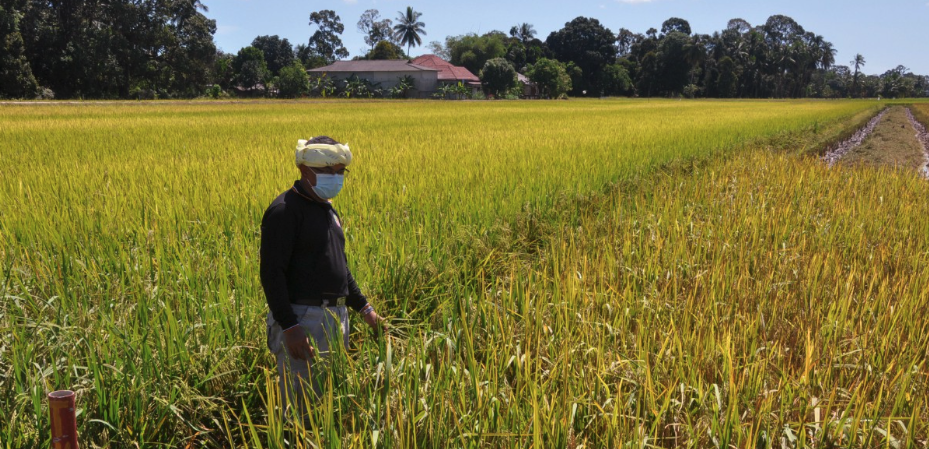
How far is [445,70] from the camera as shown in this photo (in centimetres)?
5472

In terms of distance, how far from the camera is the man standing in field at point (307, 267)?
169 centimetres

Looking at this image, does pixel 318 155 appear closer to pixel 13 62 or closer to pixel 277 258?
pixel 277 258

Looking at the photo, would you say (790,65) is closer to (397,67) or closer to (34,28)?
(397,67)

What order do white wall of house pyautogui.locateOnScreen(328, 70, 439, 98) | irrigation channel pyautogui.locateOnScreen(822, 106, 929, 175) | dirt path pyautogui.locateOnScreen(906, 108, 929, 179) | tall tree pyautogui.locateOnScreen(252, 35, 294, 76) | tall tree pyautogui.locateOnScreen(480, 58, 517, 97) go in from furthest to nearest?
tall tree pyautogui.locateOnScreen(252, 35, 294, 76)
white wall of house pyautogui.locateOnScreen(328, 70, 439, 98)
tall tree pyautogui.locateOnScreen(480, 58, 517, 97)
irrigation channel pyautogui.locateOnScreen(822, 106, 929, 175)
dirt path pyautogui.locateOnScreen(906, 108, 929, 179)

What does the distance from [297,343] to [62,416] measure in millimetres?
847

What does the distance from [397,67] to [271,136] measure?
42.3 m

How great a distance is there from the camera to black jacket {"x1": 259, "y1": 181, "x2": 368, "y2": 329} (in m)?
1.69

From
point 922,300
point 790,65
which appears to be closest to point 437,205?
point 922,300

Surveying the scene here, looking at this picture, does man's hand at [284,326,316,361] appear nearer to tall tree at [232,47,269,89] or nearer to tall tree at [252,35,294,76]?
tall tree at [232,47,269,89]

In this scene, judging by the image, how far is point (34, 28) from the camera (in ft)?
96.3

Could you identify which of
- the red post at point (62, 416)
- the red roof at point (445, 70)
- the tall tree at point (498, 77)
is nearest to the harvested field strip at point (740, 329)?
the red post at point (62, 416)

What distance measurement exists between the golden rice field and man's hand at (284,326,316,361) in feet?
0.35

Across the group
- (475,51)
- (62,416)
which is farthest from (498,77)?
(62,416)

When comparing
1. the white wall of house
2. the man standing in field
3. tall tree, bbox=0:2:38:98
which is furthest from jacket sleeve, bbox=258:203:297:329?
the white wall of house
